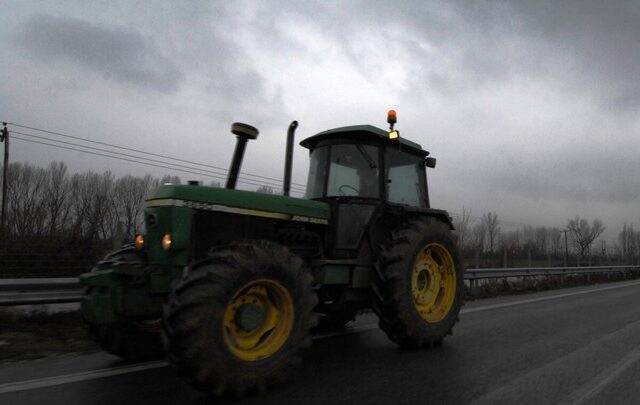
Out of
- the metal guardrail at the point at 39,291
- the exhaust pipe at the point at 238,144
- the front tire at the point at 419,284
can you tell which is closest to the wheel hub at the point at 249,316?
the exhaust pipe at the point at 238,144

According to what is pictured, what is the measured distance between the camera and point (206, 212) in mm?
3963

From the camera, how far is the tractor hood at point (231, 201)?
3834 millimetres

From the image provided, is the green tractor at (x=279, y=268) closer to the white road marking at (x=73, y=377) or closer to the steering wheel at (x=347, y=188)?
the steering wheel at (x=347, y=188)

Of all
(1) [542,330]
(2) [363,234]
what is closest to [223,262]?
(2) [363,234]

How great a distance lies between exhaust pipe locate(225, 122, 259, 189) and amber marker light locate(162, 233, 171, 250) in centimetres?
88

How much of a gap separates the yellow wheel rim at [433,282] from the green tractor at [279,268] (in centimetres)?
2

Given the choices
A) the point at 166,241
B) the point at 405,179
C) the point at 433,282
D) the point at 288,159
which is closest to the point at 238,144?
the point at 288,159

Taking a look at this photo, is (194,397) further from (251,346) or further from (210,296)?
(210,296)

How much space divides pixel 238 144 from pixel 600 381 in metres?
3.81

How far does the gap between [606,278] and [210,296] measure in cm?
2626

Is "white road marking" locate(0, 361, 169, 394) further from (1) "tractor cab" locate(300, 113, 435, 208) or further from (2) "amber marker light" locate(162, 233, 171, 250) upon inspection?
(1) "tractor cab" locate(300, 113, 435, 208)

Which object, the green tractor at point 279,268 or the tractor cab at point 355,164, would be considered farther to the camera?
the tractor cab at point 355,164

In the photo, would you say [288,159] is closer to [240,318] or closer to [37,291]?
[240,318]

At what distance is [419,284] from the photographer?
5465 millimetres
